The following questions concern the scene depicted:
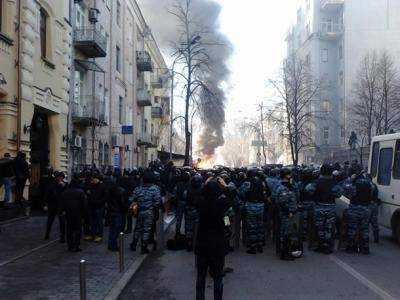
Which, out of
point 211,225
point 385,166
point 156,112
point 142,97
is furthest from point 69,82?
point 156,112

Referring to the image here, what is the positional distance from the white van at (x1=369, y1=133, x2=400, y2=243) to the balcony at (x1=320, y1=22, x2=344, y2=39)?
148ft

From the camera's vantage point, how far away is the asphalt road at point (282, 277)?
25.8 feet

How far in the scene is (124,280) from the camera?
28.0ft

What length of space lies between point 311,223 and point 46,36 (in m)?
12.5

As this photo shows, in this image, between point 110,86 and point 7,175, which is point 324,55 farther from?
point 7,175

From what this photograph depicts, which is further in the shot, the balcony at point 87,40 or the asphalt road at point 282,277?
the balcony at point 87,40

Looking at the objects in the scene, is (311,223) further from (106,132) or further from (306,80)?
(306,80)

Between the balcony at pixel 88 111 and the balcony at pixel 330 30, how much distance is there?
35.6 meters

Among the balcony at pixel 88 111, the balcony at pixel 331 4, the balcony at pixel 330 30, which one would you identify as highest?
the balcony at pixel 331 4

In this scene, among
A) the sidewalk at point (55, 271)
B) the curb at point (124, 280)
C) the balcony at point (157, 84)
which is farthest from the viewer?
the balcony at point (157, 84)

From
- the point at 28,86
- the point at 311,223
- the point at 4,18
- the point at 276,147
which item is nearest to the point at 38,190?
the point at 28,86

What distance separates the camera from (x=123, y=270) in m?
9.30

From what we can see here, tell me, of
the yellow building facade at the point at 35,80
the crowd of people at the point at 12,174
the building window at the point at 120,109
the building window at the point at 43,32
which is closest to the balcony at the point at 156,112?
the building window at the point at 120,109

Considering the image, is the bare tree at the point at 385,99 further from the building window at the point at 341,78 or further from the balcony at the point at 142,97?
the balcony at the point at 142,97
